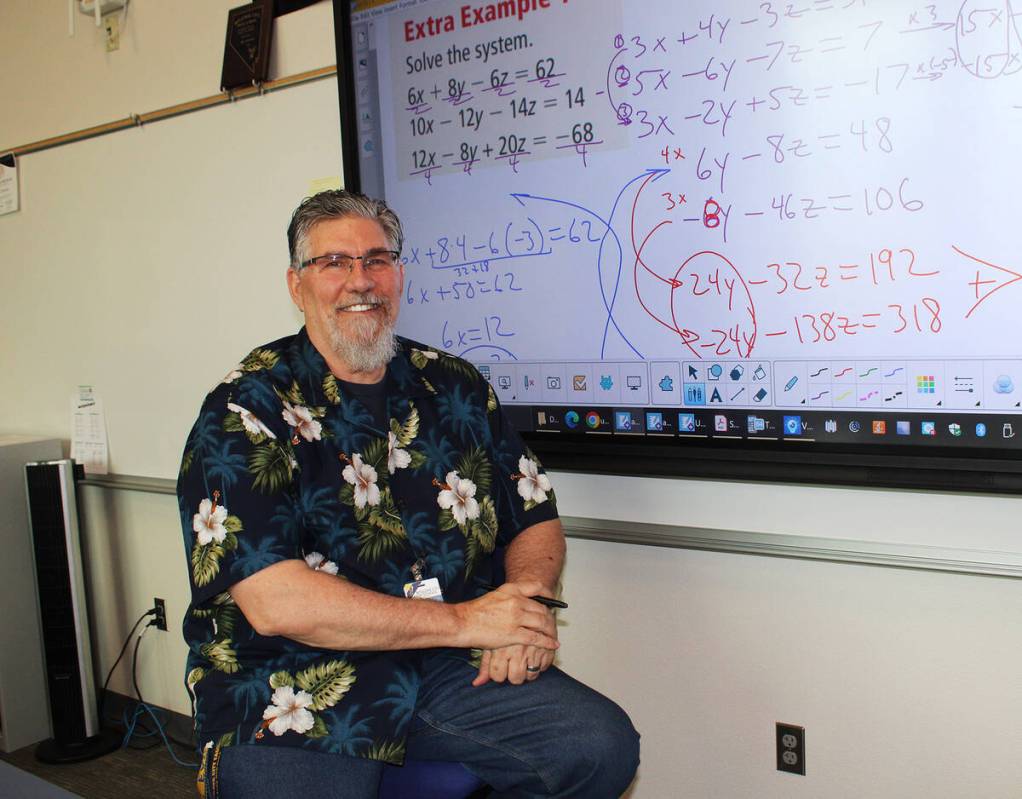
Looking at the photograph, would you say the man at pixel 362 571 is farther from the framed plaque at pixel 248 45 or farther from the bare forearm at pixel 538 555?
the framed plaque at pixel 248 45

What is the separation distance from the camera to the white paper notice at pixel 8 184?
3.32 metres

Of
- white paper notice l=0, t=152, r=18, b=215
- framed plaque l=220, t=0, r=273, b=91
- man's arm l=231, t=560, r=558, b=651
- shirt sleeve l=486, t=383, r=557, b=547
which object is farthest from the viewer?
white paper notice l=0, t=152, r=18, b=215

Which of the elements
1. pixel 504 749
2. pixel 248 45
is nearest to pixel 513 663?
pixel 504 749

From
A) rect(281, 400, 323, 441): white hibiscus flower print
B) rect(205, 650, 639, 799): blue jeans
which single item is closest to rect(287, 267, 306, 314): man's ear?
rect(281, 400, 323, 441): white hibiscus flower print

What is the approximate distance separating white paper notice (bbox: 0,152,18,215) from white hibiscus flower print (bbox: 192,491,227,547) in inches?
89.0

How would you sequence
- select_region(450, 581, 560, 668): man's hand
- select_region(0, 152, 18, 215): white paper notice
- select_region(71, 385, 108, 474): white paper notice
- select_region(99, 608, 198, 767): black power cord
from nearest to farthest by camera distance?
select_region(450, 581, 560, 668): man's hand
select_region(99, 608, 198, 767): black power cord
select_region(71, 385, 108, 474): white paper notice
select_region(0, 152, 18, 215): white paper notice

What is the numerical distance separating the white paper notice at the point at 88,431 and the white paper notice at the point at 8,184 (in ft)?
2.29

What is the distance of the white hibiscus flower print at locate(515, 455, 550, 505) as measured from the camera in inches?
76.2

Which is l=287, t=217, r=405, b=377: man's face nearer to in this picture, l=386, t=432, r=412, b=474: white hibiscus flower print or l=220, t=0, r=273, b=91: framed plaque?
l=386, t=432, r=412, b=474: white hibiscus flower print

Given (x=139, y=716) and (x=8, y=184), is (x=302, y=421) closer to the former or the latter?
(x=139, y=716)

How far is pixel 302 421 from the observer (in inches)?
67.6

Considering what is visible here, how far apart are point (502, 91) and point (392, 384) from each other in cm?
72

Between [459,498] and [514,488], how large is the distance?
0.48 feet

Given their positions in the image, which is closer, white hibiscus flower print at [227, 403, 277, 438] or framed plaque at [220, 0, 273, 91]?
white hibiscus flower print at [227, 403, 277, 438]
